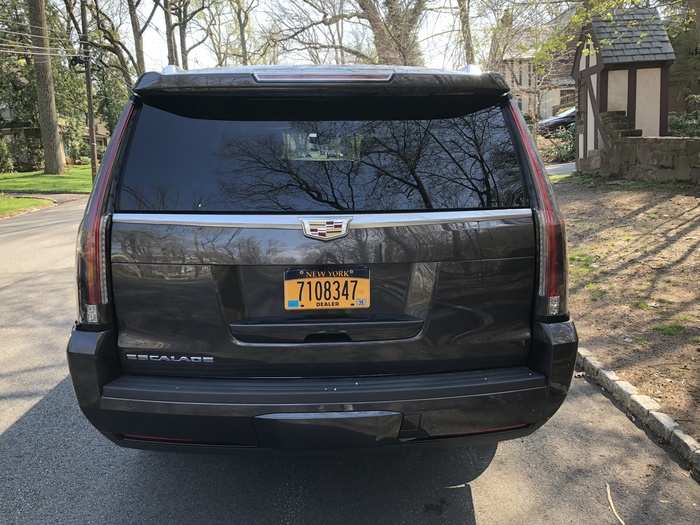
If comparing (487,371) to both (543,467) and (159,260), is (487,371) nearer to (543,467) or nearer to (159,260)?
(543,467)

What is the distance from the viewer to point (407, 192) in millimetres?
2623

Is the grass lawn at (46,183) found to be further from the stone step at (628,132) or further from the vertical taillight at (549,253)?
the vertical taillight at (549,253)

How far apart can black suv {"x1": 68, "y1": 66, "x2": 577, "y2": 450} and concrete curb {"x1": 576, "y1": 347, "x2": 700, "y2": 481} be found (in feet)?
4.47

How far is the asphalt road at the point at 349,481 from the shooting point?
9.87 feet

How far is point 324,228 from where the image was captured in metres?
2.51

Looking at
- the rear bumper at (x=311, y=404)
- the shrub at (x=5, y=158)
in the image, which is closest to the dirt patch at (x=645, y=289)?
the rear bumper at (x=311, y=404)

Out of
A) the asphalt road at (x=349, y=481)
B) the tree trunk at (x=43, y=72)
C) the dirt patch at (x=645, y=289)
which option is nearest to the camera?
the asphalt road at (x=349, y=481)

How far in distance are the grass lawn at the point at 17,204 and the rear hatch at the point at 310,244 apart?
17.1 metres

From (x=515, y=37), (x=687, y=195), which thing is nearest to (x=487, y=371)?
(x=687, y=195)

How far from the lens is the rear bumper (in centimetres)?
249

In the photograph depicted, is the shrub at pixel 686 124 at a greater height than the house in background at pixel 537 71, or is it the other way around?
the house in background at pixel 537 71

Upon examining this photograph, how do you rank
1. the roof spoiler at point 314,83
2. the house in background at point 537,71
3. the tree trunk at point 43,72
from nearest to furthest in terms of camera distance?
the roof spoiler at point 314,83 → the house in background at point 537,71 → the tree trunk at point 43,72

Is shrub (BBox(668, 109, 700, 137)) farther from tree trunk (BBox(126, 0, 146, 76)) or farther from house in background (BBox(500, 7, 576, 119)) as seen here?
tree trunk (BBox(126, 0, 146, 76))

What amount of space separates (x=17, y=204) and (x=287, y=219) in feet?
65.5
